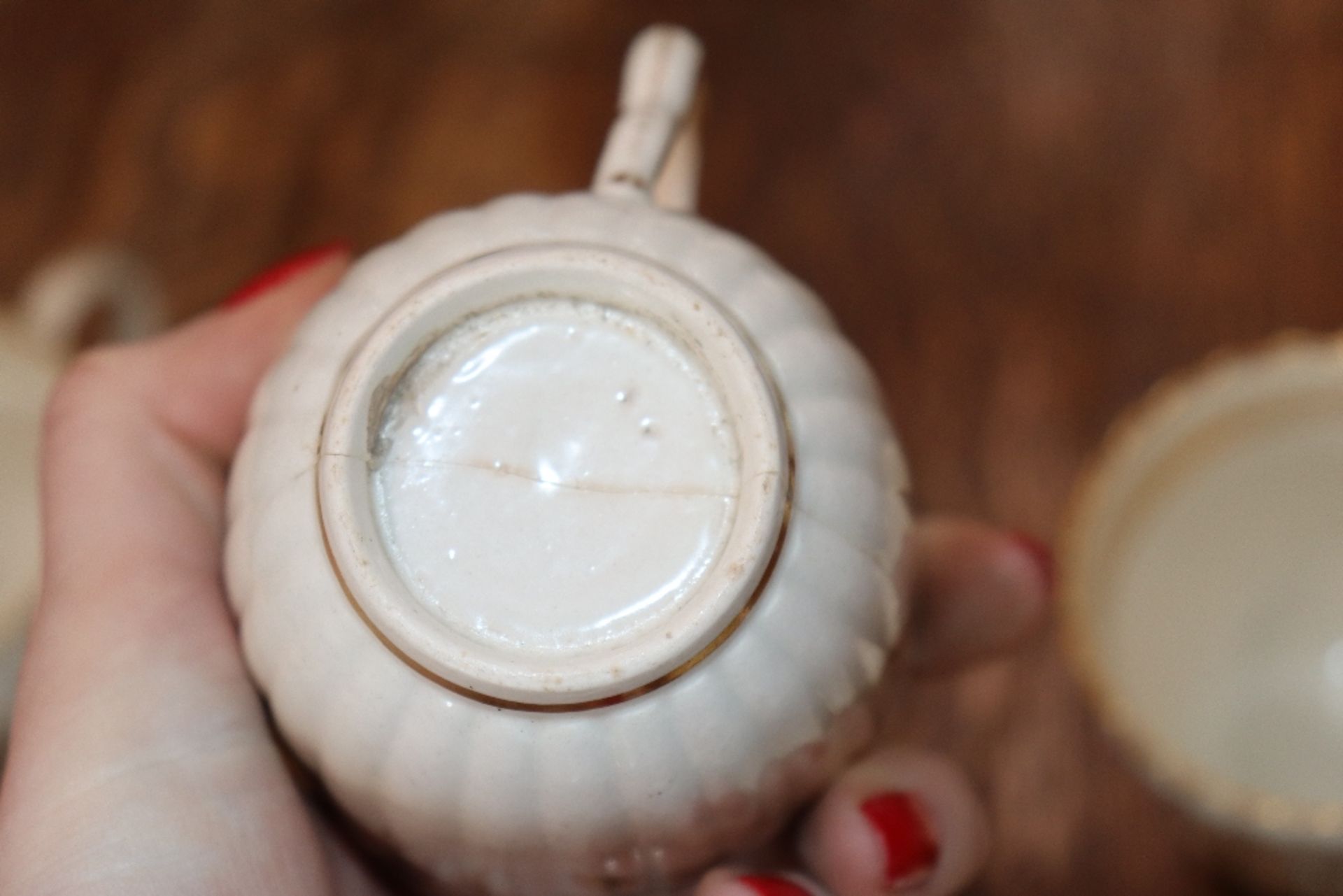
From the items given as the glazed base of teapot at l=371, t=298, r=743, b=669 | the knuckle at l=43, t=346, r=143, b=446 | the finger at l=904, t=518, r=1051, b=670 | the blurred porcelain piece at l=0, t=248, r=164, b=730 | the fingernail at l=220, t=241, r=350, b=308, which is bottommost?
the blurred porcelain piece at l=0, t=248, r=164, b=730

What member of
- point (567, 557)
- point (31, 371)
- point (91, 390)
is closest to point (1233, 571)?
point (567, 557)

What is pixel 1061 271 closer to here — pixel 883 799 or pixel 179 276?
pixel 883 799

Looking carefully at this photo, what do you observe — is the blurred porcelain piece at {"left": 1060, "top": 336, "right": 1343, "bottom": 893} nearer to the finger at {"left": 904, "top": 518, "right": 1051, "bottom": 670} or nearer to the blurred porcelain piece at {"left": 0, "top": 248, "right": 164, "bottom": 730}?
the finger at {"left": 904, "top": 518, "right": 1051, "bottom": 670}

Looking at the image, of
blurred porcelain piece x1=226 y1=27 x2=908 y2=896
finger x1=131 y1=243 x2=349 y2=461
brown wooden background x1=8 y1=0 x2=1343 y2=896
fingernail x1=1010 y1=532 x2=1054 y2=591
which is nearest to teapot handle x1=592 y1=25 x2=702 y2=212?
blurred porcelain piece x1=226 y1=27 x2=908 y2=896

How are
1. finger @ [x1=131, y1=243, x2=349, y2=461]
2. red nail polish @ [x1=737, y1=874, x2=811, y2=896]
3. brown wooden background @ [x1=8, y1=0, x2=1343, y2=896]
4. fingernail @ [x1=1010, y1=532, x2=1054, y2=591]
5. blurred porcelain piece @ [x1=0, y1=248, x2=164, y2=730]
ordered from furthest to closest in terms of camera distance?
brown wooden background @ [x1=8, y1=0, x2=1343, y2=896] → blurred porcelain piece @ [x1=0, y1=248, x2=164, y2=730] → fingernail @ [x1=1010, y1=532, x2=1054, y2=591] → finger @ [x1=131, y1=243, x2=349, y2=461] → red nail polish @ [x1=737, y1=874, x2=811, y2=896]

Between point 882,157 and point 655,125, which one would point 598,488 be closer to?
point 655,125

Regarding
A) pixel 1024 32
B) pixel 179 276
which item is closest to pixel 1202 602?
pixel 1024 32
